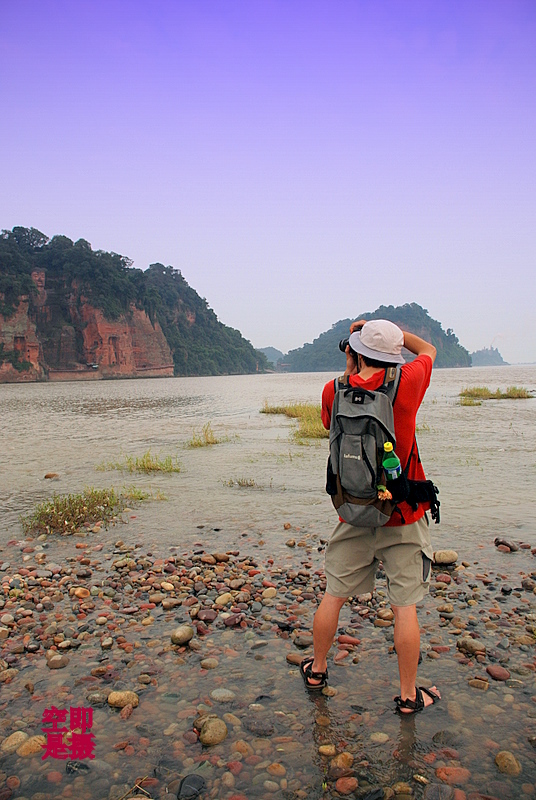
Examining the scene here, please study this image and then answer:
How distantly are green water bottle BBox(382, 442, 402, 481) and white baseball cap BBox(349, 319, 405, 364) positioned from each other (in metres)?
0.56

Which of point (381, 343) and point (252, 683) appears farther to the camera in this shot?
point (252, 683)

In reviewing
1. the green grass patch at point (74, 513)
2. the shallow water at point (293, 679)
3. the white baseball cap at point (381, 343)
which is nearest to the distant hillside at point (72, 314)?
the green grass patch at point (74, 513)

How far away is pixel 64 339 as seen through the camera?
4808 inches

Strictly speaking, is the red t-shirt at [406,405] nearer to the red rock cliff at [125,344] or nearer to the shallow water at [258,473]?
the shallow water at [258,473]

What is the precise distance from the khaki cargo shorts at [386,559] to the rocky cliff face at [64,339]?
119 m

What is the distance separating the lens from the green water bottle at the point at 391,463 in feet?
9.91

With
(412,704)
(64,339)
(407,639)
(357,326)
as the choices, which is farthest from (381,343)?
(64,339)

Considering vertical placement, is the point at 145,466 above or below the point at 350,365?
below

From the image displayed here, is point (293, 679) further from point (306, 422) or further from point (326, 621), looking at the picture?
point (306, 422)

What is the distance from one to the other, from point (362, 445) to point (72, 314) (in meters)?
136

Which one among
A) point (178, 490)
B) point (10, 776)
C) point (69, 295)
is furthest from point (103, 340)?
point (10, 776)

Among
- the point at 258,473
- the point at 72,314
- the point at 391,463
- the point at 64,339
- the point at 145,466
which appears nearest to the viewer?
the point at 391,463

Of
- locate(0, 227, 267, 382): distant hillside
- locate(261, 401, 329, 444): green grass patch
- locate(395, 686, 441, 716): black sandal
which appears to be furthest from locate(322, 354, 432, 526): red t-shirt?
locate(0, 227, 267, 382): distant hillside

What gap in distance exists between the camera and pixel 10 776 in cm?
289
